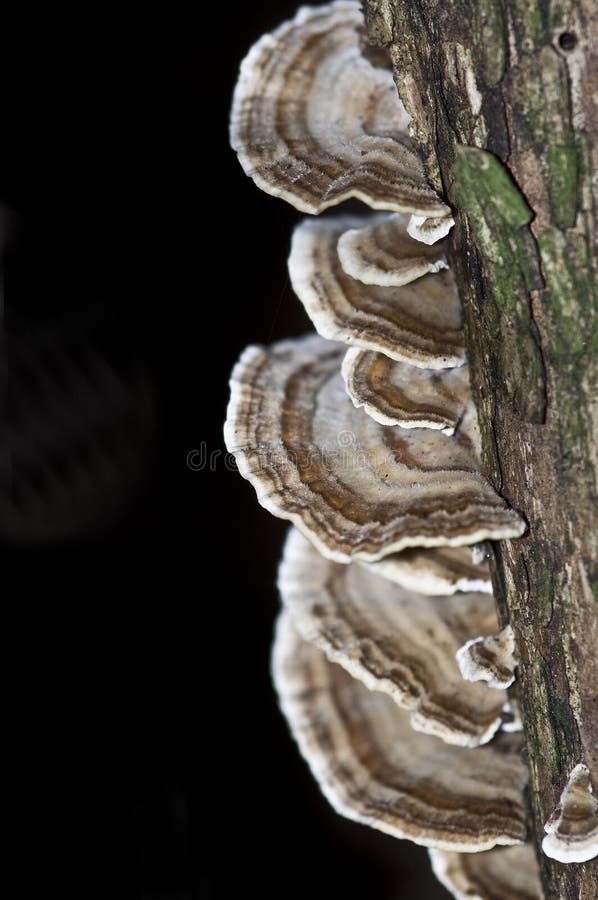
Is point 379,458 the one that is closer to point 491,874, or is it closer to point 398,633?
point 398,633

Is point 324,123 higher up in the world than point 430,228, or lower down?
higher up

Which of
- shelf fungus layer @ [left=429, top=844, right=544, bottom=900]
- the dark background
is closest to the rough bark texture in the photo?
shelf fungus layer @ [left=429, top=844, right=544, bottom=900]

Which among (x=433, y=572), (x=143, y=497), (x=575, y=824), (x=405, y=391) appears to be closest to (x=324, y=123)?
(x=405, y=391)

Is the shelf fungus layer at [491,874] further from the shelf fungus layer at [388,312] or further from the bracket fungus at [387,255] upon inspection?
the bracket fungus at [387,255]

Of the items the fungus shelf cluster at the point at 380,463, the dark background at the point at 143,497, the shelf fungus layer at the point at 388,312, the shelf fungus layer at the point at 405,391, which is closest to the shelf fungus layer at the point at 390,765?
the fungus shelf cluster at the point at 380,463

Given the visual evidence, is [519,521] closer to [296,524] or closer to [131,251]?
[296,524]

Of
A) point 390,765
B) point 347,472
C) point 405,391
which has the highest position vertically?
point 405,391
